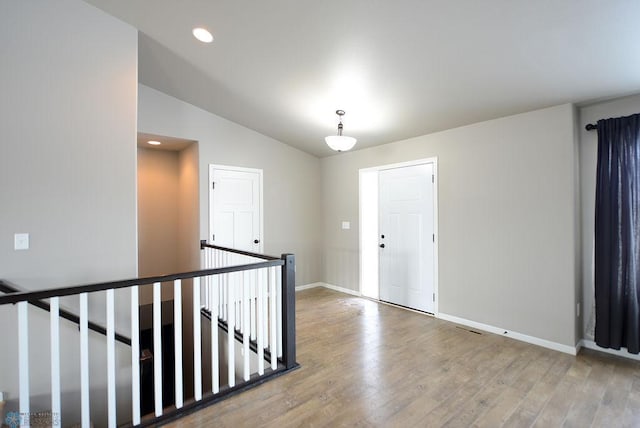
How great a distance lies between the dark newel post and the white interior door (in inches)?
90.3

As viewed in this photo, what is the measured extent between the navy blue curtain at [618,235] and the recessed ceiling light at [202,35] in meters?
3.78

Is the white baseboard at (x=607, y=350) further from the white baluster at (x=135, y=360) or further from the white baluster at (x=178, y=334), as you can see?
the white baluster at (x=135, y=360)

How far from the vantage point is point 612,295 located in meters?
2.92

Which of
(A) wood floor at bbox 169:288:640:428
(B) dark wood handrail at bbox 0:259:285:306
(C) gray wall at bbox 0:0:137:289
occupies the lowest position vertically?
(A) wood floor at bbox 169:288:640:428

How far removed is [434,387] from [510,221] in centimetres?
202

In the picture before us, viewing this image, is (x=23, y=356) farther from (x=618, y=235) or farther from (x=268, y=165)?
(x=618, y=235)

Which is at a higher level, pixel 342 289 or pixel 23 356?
pixel 23 356

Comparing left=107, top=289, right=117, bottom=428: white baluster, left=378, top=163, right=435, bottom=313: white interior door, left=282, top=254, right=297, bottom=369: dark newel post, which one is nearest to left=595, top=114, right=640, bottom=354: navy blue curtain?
left=378, top=163, right=435, bottom=313: white interior door

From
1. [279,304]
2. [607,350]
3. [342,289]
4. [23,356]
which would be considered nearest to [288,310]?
[279,304]

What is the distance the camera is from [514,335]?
11.2 feet

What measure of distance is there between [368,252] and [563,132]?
→ 9.98 ft

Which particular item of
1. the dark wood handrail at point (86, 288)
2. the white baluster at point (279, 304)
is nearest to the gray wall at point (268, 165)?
the white baluster at point (279, 304)

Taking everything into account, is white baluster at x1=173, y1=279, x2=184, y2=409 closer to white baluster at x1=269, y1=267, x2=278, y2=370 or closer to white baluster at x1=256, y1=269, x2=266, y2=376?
white baluster at x1=256, y1=269, x2=266, y2=376

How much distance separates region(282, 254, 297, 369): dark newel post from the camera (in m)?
2.69
